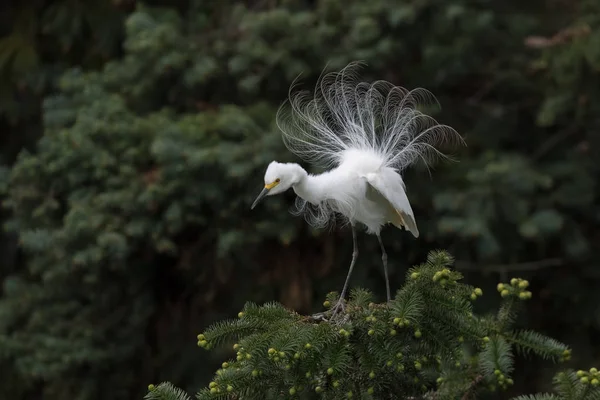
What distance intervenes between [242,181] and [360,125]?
1.54 m

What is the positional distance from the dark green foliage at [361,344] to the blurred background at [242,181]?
204cm

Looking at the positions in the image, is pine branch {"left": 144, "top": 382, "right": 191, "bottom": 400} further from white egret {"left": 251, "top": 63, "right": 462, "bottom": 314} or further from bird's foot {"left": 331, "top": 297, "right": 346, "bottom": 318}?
white egret {"left": 251, "top": 63, "right": 462, "bottom": 314}

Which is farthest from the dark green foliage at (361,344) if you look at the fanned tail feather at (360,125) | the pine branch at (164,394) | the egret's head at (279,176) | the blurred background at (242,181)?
the blurred background at (242,181)

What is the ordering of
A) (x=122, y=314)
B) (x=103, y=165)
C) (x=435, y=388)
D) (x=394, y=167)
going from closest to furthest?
(x=435, y=388), (x=394, y=167), (x=103, y=165), (x=122, y=314)

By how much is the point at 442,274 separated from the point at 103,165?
2678 mm

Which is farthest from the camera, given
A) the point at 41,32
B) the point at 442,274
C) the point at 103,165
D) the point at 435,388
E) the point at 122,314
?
the point at 41,32

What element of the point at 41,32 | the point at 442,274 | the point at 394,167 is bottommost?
the point at 41,32

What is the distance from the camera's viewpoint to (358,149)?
258cm

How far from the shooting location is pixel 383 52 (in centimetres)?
426

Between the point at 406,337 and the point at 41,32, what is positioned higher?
the point at 406,337

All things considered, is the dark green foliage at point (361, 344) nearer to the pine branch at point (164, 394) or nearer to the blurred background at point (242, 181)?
the pine branch at point (164, 394)

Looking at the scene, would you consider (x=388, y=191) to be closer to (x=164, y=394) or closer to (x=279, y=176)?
(x=279, y=176)

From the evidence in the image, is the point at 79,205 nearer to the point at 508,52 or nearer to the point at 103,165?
the point at 103,165

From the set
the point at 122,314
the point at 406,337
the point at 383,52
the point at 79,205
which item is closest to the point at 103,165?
the point at 79,205
